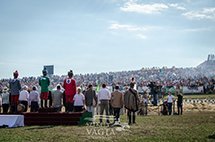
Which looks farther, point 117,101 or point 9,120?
point 117,101

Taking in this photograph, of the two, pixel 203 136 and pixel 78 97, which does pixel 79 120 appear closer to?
pixel 78 97

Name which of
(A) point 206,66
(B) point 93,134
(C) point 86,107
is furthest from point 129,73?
(B) point 93,134

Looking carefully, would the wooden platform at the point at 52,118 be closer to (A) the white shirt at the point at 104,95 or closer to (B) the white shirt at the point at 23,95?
(A) the white shirt at the point at 104,95

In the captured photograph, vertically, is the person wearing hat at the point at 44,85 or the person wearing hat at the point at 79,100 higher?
the person wearing hat at the point at 44,85

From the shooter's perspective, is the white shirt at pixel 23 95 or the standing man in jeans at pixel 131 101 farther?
the white shirt at pixel 23 95

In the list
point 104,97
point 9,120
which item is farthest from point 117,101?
point 9,120

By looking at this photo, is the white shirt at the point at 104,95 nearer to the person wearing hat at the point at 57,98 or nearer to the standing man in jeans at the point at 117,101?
the standing man in jeans at the point at 117,101

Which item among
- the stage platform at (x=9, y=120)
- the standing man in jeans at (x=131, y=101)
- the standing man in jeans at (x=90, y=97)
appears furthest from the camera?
the standing man in jeans at (x=90, y=97)

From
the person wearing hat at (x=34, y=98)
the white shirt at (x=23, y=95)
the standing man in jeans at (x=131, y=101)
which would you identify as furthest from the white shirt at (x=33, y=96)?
the standing man in jeans at (x=131, y=101)

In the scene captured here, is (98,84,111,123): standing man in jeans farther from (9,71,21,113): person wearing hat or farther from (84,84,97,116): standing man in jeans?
(9,71,21,113): person wearing hat

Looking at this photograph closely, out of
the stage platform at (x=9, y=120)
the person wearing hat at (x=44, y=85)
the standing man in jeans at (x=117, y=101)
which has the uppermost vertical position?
the person wearing hat at (x=44, y=85)

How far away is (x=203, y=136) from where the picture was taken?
39.6ft

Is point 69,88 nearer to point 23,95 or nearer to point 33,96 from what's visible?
point 33,96

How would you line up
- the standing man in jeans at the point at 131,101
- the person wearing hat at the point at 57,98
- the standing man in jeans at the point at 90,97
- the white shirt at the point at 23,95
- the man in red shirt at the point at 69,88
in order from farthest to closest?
the white shirt at the point at 23,95
the person wearing hat at the point at 57,98
the standing man in jeans at the point at 90,97
the man in red shirt at the point at 69,88
the standing man in jeans at the point at 131,101
